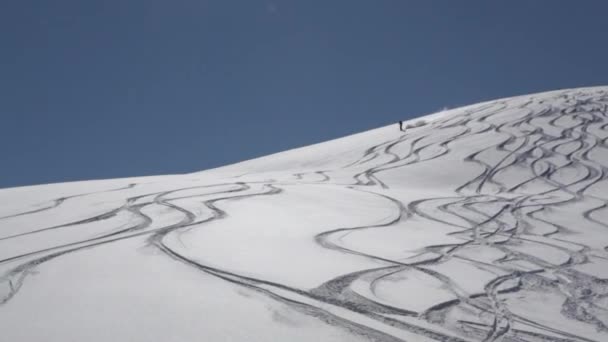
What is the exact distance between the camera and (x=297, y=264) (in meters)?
3.41

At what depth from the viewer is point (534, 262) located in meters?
4.14

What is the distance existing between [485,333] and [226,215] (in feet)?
10.5

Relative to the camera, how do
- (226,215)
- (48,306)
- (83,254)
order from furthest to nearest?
(226,215), (83,254), (48,306)

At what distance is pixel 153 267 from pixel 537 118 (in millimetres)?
15060

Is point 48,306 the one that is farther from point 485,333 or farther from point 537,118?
point 537,118

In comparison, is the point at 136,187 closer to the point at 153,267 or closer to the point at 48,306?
the point at 153,267

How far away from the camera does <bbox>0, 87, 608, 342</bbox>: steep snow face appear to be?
2430mm

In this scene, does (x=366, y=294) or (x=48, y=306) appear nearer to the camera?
(x=48, y=306)

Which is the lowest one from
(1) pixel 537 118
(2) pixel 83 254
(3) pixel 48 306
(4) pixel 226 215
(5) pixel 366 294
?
(5) pixel 366 294

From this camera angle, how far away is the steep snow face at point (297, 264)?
243cm

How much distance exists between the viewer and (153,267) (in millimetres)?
3146

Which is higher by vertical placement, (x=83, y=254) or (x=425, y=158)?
(x=425, y=158)

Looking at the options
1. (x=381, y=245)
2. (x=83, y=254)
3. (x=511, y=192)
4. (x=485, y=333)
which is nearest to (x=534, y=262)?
(x=381, y=245)

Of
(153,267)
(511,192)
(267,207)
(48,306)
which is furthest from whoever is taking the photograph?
(511,192)
